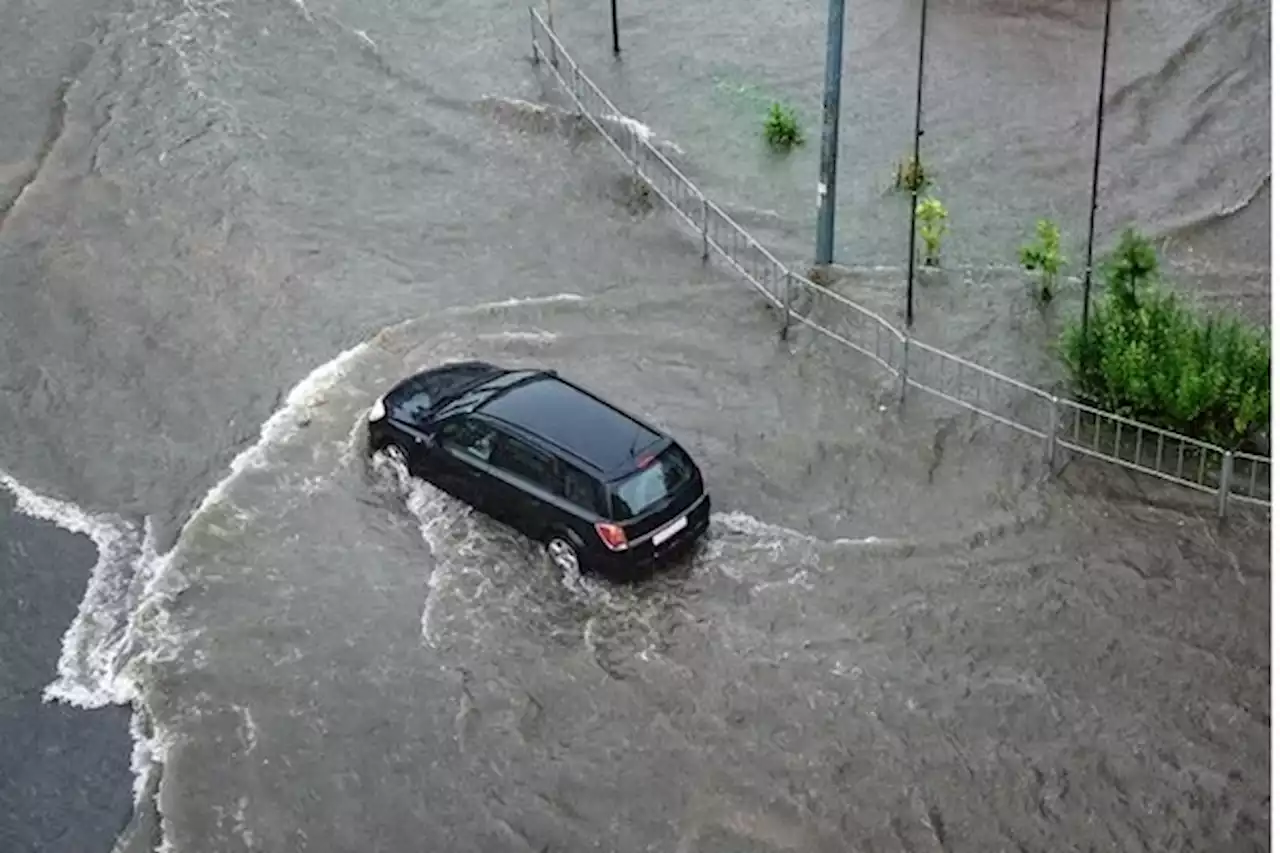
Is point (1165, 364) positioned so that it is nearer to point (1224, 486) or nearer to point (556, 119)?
point (1224, 486)

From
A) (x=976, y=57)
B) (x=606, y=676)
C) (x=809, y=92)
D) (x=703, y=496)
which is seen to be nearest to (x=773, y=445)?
(x=703, y=496)

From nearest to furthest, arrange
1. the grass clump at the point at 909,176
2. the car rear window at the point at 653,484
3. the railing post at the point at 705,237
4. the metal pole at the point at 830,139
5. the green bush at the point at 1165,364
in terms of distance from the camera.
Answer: the car rear window at the point at 653,484 → the green bush at the point at 1165,364 → the metal pole at the point at 830,139 → the railing post at the point at 705,237 → the grass clump at the point at 909,176

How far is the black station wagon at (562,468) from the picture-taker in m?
16.5

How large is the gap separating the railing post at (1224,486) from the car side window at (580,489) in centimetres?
595

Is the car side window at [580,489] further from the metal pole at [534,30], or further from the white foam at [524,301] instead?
the metal pole at [534,30]

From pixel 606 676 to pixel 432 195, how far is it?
9.75m

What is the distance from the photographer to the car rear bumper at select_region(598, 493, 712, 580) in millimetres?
16438

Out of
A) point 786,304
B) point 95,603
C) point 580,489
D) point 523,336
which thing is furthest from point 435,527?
point 786,304

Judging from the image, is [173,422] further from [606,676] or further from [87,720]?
[606,676]

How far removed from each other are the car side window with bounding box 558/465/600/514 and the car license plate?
0.62 metres

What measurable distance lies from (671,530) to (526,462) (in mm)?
1539

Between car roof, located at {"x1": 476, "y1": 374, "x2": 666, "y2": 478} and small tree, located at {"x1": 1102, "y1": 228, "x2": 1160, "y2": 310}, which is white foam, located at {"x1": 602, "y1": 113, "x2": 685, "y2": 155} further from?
car roof, located at {"x1": 476, "y1": 374, "x2": 666, "y2": 478}

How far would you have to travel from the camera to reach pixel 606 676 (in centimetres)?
1598

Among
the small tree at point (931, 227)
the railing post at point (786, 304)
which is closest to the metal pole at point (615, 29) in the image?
the small tree at point (931, 227)
